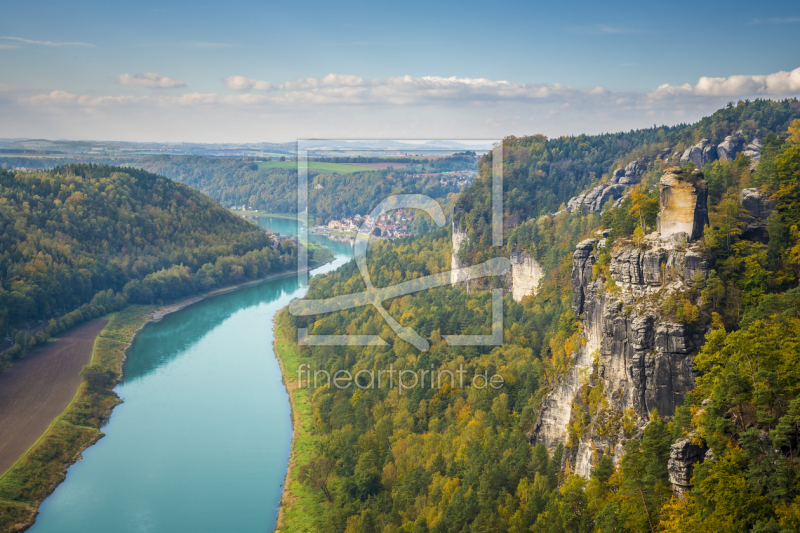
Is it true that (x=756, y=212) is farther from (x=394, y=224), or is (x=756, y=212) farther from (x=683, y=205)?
(x=394, y=224)

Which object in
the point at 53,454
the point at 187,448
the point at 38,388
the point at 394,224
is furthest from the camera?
the point at 394,224

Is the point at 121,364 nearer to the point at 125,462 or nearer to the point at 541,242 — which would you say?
the point at 125,462

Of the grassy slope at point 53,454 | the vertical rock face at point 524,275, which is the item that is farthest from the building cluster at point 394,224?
the grassy slope at point 53,454

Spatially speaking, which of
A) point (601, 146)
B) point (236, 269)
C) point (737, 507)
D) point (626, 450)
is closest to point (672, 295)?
point (626, 450)

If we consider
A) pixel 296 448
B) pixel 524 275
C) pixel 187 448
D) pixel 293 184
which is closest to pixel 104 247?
pixel 187 448

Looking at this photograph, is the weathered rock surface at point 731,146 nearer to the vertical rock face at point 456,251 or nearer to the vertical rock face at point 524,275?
the vertical rock face at point 524,275

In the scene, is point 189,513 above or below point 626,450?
below

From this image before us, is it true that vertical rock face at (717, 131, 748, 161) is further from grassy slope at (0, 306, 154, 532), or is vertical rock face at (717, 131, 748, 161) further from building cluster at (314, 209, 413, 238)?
grassy slope at (0, 306, 154, 532)
